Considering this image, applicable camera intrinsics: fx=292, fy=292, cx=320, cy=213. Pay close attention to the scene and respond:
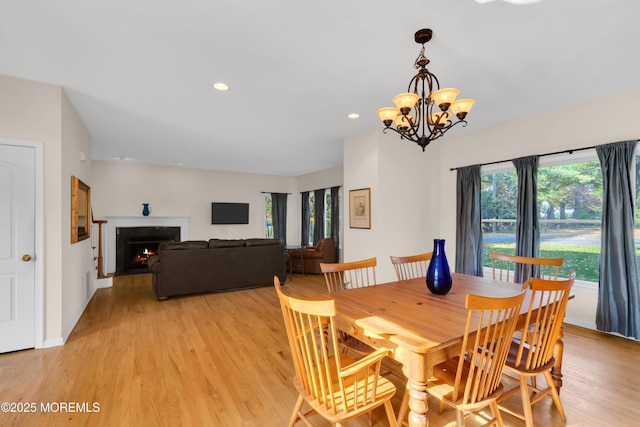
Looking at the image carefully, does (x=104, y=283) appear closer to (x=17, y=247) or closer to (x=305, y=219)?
(x=17, y=247)

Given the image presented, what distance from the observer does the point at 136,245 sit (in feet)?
23.2

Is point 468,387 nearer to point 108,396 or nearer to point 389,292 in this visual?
point 389,292

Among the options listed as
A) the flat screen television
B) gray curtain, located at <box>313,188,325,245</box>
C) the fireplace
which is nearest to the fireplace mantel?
the fireplace

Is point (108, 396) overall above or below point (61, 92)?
below

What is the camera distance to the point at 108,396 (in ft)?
7.16

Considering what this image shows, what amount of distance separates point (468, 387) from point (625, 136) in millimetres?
3482

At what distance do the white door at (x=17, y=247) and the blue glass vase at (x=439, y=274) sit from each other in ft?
12.4

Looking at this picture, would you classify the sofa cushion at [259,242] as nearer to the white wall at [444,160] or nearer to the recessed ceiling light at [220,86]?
the white wall at [444,160]

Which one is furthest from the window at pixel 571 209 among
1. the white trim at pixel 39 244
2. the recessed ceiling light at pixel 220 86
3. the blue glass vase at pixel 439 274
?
the white trim at pixel 39 244

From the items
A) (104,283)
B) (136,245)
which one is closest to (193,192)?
(136,245)

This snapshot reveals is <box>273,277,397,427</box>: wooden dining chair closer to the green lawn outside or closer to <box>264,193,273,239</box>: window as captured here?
the green lawn outside

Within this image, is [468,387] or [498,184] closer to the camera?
[468,387]

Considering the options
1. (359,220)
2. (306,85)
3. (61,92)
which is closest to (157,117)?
(61,92)

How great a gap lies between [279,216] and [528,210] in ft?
21.2
